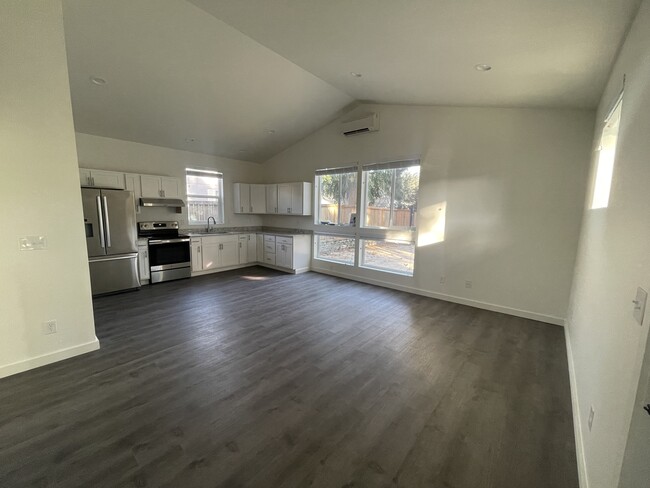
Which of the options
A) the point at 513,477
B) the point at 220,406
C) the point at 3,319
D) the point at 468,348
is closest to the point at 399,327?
the point at 468,348

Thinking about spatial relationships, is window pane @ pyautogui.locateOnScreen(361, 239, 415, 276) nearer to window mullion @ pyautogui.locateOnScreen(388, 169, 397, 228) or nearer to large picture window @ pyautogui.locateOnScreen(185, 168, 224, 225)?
window mullion @ pyautogui.locateOnScreen(388, 169, 397, 228)

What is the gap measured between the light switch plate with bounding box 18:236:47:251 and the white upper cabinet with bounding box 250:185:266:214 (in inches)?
189

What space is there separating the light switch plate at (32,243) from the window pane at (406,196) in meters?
4.77

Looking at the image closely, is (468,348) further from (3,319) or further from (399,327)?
(3,319)

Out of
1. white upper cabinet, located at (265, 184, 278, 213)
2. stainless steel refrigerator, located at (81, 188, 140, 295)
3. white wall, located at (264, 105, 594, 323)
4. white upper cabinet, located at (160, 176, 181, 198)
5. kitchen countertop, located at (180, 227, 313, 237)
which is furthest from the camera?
white upper cabinet, located at (265, 184, 278, 213)

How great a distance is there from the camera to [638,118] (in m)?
1.42

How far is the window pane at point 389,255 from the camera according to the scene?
511 centimetres

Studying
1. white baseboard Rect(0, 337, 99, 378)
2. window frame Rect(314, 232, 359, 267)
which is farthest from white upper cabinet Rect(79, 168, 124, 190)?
window frame Rect(314, 232, 359, 267)

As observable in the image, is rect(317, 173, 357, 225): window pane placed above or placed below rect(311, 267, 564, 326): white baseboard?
above

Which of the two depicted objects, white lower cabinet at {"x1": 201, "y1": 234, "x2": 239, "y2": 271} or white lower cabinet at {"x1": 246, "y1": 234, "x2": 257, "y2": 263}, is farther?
white lower cabinet at {"x1": 246, "y1": 234, "x2": 257, "y2": 263}

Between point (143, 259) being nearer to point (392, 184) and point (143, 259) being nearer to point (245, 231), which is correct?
point (245, 231)

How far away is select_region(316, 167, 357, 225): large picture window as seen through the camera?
19.1 feet

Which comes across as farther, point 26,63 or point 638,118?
point 26,63

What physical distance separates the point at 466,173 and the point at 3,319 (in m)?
5.66
